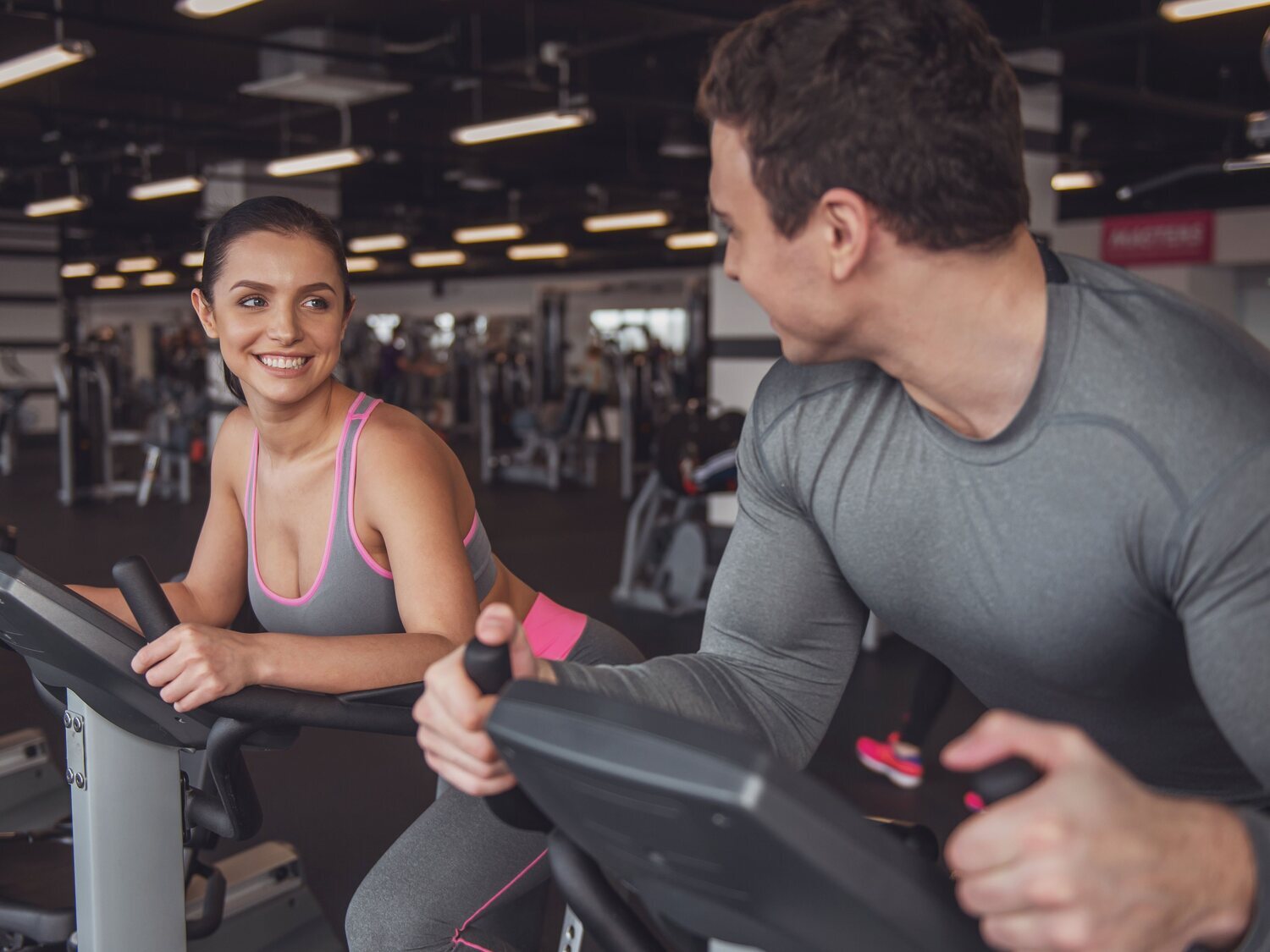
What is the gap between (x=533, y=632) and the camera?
162 centimetres

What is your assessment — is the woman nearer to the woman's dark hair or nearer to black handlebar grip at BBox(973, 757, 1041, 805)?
the woman's dark hair

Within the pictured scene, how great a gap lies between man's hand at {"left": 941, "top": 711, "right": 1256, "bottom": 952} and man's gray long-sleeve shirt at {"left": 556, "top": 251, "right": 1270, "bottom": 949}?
84 mm

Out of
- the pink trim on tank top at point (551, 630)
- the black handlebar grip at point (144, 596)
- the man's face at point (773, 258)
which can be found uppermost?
the man's face at point (773, 258)

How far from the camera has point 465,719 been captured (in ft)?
2.69

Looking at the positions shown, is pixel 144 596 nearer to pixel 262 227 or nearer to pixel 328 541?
pixel 328 541

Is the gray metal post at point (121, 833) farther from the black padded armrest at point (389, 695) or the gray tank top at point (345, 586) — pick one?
the black padded armrest at point (389, 695)

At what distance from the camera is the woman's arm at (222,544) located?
1683mm

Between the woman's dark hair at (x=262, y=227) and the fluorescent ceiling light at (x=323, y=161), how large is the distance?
6.27m

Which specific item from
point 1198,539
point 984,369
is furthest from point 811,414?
point 1198,539

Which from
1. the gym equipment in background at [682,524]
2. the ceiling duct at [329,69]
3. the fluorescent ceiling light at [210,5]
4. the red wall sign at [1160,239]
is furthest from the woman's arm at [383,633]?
the red wall sign at [1160,239]

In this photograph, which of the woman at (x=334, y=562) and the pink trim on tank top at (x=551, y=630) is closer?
the woman at (x=334, y=562)

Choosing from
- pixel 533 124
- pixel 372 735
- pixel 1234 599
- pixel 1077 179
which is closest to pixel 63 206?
pixel 533 124

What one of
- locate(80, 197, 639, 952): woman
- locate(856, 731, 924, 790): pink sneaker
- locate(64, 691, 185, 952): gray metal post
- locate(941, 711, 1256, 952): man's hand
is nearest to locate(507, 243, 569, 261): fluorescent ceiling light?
locate(856, 731, 924, 790): pink sneaker

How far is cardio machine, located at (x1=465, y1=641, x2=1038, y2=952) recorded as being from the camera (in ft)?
1.88
